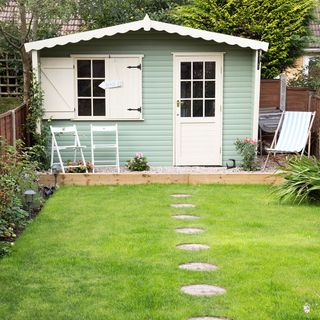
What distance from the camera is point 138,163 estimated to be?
10758 mm

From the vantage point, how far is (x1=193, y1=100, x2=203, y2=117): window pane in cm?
1117

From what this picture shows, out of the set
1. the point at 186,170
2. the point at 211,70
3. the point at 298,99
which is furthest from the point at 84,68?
the point at 298,99

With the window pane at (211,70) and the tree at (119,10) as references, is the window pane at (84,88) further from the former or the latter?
the tree at (119,10)

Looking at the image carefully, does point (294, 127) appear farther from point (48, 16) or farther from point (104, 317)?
point (104, 317)

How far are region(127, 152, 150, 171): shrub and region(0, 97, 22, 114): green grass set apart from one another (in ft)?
16.0

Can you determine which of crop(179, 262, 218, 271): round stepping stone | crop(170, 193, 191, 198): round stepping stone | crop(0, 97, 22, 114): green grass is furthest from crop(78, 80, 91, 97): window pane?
crop(179, 262, 218, 271): round stepping stone

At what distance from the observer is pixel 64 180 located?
9.80 metres

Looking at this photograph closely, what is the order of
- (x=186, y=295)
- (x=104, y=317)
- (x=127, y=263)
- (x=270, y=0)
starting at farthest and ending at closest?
(x=270, y=0)
(x=127, y=263)
(x=186, y=295)
(x=104, y=317)

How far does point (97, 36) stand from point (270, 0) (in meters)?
4.94

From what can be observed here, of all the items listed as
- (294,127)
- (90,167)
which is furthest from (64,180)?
(294,127)

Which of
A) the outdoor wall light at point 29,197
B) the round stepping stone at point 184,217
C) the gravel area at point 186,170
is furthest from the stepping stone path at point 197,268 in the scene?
the gravel area at point 186,170

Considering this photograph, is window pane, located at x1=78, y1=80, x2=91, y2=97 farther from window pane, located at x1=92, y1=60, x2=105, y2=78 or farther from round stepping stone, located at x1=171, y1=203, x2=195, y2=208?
round stepping stone, located at x1=171, y1=203, x2=195, y2=208

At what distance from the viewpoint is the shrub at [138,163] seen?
35.3ft

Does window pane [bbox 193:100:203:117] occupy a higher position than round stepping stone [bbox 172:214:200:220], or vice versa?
window pane [bbox 193:100:203:117]
